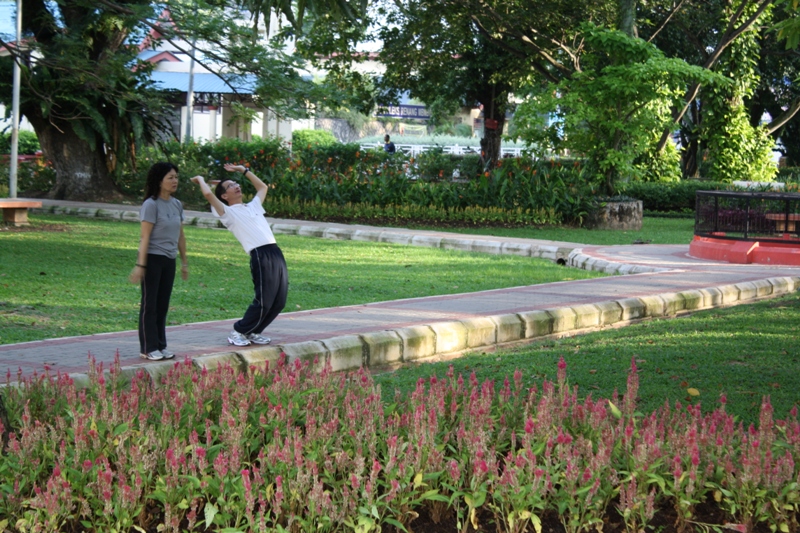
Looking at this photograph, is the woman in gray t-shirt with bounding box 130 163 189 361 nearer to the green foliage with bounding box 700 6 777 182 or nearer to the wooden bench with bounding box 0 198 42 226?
the wooden bench with bounding box 0 198 42 226

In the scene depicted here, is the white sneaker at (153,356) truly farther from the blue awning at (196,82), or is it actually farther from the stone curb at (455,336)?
the blue awning at (196,82)

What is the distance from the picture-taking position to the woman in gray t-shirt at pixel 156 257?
6.47 meters

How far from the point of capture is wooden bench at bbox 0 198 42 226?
51.5 feet

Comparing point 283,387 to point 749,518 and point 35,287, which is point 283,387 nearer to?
point 749,518

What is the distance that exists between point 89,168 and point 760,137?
69.1 ft

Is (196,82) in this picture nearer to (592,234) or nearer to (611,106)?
(611,106)

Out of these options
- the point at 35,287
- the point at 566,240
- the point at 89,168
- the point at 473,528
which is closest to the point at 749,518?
the point at 473,528

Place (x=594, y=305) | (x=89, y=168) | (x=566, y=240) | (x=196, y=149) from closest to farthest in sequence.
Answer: (x=594, y=305) < (x=566, y=240) < (x=89, y=168) < (x=196, y=149)

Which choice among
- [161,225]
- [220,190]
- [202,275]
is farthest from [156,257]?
[202,275]

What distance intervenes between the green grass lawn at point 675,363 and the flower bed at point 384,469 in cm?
146

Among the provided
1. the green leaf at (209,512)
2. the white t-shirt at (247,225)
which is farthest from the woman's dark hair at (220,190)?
the green leaf at (209,512)

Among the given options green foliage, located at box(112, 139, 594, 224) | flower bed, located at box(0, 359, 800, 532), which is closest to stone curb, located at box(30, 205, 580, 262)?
green foliage, located at box(112, 139, 594, 224)

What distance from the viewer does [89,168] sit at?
2134 cm

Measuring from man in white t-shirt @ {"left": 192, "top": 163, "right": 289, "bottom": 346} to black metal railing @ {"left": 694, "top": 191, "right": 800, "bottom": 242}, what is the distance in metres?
8.92
